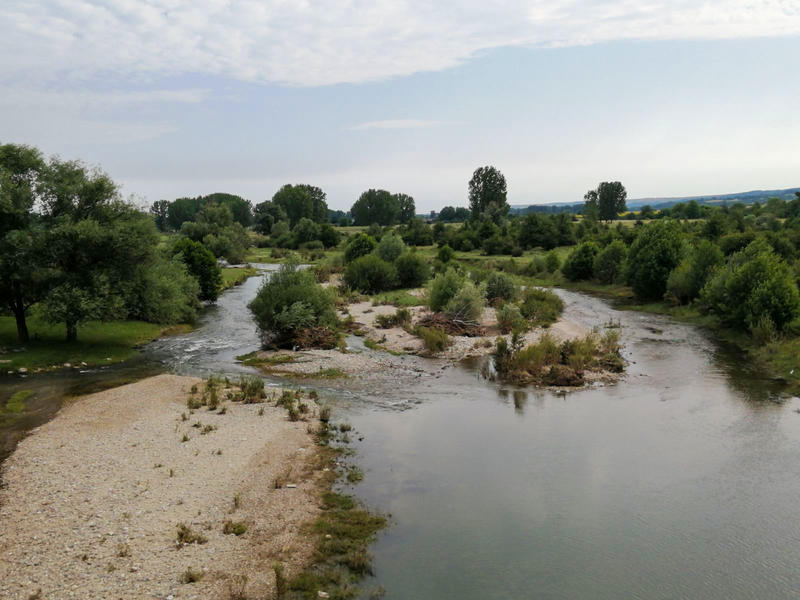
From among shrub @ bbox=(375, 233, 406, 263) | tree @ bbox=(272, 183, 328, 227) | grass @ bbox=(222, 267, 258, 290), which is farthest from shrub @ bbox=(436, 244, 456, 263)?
tree @ bbox=(272, 183, 328, 227)

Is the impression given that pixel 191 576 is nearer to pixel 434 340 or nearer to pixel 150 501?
pixel 150 501

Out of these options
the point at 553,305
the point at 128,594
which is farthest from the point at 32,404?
the point at 553,305

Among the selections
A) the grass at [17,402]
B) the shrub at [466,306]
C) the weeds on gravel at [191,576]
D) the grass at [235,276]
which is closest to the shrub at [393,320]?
the shrub at [466,306]

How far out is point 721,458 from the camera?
20047mm

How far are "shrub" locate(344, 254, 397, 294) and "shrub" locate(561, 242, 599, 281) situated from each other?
23.5 metres

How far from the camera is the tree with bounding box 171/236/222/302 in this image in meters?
54.8

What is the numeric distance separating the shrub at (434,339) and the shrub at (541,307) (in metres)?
9.23

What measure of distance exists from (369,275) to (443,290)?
60.1 feet

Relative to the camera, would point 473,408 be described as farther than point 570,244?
No

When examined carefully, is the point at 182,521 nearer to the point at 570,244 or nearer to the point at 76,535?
the point at 76,535

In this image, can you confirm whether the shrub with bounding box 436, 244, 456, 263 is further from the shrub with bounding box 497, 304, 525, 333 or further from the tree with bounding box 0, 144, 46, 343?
the tree with bounding box 0, 144, 46, 343

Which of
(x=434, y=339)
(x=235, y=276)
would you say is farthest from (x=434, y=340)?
(x=235, y=276)

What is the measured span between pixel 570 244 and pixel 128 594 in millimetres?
93609

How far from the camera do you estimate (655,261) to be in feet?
179
